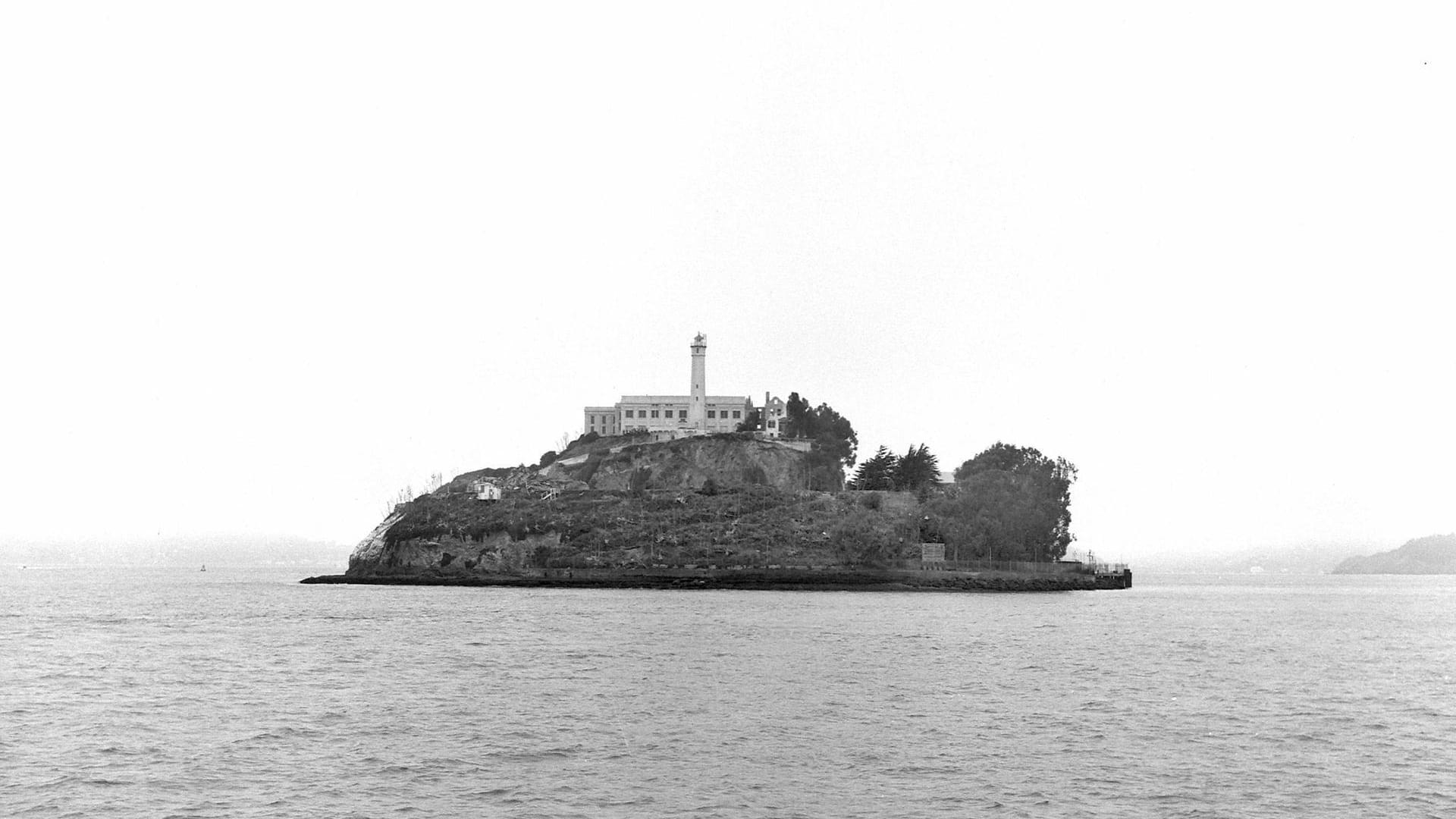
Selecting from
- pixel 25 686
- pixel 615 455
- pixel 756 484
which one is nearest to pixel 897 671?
pixel 25 686

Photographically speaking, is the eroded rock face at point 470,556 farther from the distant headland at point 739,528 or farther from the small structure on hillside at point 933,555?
the small structure on hillside at point 933,555

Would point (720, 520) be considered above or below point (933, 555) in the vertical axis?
above

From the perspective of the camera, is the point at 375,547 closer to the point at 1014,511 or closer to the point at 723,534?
the point at 723,534

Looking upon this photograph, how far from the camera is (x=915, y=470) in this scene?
189250mm

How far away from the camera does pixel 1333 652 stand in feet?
230

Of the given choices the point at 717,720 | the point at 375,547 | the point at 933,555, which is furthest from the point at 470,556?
the point at 717,720

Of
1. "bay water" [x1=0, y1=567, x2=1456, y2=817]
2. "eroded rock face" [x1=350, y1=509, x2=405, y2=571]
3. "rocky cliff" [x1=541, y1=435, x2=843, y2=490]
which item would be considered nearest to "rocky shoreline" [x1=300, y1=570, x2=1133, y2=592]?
"eroded rock face" [x1=350, y1=509, x2=405, y2=571]

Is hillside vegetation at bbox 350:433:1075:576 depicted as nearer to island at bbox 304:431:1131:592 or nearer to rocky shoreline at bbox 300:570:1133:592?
island at bbox 304:431:1131:592

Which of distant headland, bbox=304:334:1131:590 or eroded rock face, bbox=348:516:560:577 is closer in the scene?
distant headland, bbox=304:334:1131:590

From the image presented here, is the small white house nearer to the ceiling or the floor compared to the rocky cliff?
nearer to the floor

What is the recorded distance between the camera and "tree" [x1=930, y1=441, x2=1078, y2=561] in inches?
6088

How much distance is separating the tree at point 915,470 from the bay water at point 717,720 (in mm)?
102141

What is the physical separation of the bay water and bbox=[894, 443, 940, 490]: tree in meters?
102

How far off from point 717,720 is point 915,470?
150 metres
